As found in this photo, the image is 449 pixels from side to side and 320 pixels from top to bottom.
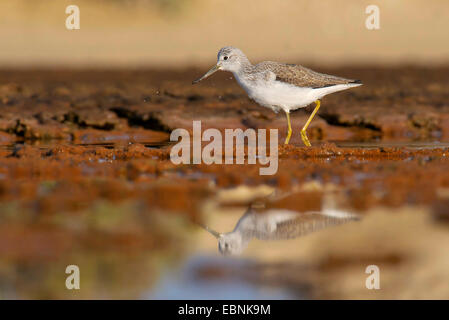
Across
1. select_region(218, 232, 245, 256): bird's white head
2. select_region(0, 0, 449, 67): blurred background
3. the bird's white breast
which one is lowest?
select_region(218, 232, 245, 256): bird's white head

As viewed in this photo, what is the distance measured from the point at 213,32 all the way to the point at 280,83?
1255 cm

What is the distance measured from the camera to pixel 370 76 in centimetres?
1495

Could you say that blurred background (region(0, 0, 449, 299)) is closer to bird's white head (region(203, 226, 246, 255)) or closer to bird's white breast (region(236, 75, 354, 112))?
bird's white head (region(203, 226, 246, 255))

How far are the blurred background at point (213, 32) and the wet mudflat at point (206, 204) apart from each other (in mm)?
6693

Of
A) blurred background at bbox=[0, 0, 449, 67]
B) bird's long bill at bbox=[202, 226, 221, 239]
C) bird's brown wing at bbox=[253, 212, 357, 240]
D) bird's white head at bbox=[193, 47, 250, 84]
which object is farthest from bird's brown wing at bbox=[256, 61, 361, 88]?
blurred background at bbox=[0, 0, 449, 67]

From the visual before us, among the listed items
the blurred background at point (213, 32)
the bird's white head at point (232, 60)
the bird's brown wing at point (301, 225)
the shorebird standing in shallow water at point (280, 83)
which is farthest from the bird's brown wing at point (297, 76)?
the blurred background at point (213, 32)

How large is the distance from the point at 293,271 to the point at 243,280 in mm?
293

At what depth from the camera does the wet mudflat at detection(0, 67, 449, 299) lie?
155 inches

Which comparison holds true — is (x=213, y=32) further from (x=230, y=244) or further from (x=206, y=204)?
(x=230, y=244)

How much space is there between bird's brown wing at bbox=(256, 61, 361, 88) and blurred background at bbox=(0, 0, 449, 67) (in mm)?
8623

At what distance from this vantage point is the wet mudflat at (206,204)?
394 cm

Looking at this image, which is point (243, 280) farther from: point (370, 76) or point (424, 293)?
point (370, 76)

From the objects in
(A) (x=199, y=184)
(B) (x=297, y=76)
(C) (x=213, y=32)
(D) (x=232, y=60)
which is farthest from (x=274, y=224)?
(C) (x=213, y=32)

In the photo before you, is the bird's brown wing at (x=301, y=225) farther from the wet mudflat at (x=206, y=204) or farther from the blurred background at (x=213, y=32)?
the blurred background at (x=213, y=32)
